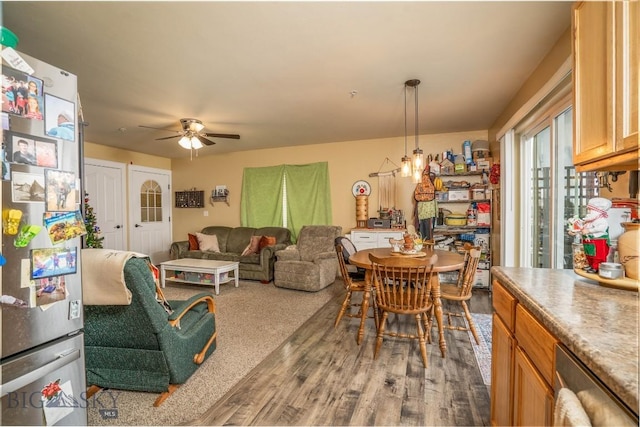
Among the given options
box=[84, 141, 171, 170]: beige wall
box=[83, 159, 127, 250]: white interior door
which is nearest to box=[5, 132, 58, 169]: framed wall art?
box=[83, 159, 127, 250]: white interior door

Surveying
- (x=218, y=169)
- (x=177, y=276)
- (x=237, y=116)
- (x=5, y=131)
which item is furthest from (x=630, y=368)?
(x=218, y=169)

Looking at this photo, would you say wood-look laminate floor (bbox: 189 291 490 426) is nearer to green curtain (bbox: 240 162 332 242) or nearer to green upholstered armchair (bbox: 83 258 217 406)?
green upholstered armchair (bbox: 83 258 217 406)

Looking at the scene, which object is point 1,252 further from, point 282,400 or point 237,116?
point 237,116

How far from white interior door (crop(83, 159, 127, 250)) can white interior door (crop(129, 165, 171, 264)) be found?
0.18m

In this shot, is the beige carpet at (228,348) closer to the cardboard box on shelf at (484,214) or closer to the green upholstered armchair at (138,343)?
the green upholstered armchair at (138,343)

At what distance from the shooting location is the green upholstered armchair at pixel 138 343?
1.74 meters

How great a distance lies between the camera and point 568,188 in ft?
7.72

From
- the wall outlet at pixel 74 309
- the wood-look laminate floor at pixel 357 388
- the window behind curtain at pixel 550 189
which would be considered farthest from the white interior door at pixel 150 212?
the window behind curtain at pixel 550 189

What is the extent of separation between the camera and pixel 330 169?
18.1 ft

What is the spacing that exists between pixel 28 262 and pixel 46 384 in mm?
544

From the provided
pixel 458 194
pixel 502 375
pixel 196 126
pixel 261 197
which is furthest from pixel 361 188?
pixel 502 375

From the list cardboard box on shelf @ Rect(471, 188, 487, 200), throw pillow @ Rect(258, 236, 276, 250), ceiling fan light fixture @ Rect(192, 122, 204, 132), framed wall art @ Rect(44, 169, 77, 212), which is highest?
ceiling fan light fixture @ Rect(192, 122, 204, 132)

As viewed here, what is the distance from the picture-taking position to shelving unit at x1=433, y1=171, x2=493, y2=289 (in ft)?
14.0

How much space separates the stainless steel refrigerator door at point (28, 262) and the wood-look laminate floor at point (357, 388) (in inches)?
37.5
